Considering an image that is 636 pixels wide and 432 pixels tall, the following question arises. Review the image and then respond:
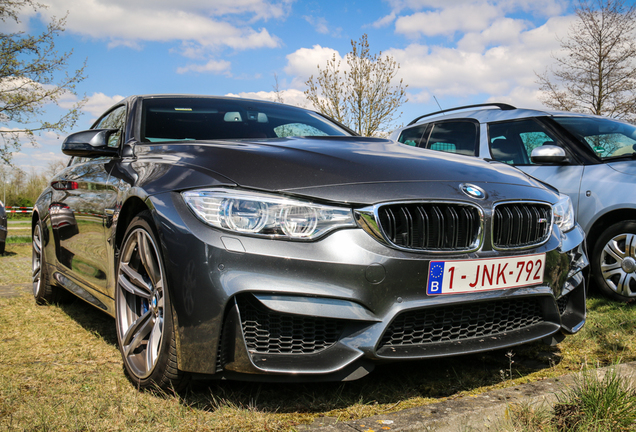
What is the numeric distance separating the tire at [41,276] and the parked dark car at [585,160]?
151 inches

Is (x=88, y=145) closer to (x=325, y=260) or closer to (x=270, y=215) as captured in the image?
(x=270, y=215)

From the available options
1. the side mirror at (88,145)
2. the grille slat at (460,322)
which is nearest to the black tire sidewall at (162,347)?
the grille slat at (460,322)

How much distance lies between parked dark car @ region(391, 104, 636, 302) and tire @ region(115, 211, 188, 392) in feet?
10.4

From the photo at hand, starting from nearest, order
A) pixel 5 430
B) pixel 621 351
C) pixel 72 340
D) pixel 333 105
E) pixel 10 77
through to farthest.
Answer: pixel 5 430 → pixel 621 351 → pixel 72 340 → pixel 10 77 → pixel 333 105

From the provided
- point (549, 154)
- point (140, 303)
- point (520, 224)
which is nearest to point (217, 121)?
point (140, 303)

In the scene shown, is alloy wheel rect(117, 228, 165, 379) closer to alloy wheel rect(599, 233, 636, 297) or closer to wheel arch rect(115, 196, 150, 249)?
wheel arch rect(115, 196, 150, 249)

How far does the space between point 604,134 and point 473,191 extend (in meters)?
3.18

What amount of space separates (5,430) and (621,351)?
293 centimetres

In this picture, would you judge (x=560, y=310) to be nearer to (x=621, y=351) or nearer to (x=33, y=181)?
(x=621, y=351)

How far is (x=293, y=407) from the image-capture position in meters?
2.12

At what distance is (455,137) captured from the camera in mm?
5660

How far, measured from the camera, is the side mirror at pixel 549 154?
4.30 m

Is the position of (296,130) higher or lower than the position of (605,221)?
higher

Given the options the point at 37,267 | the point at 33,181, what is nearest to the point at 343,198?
the point at 37,267
